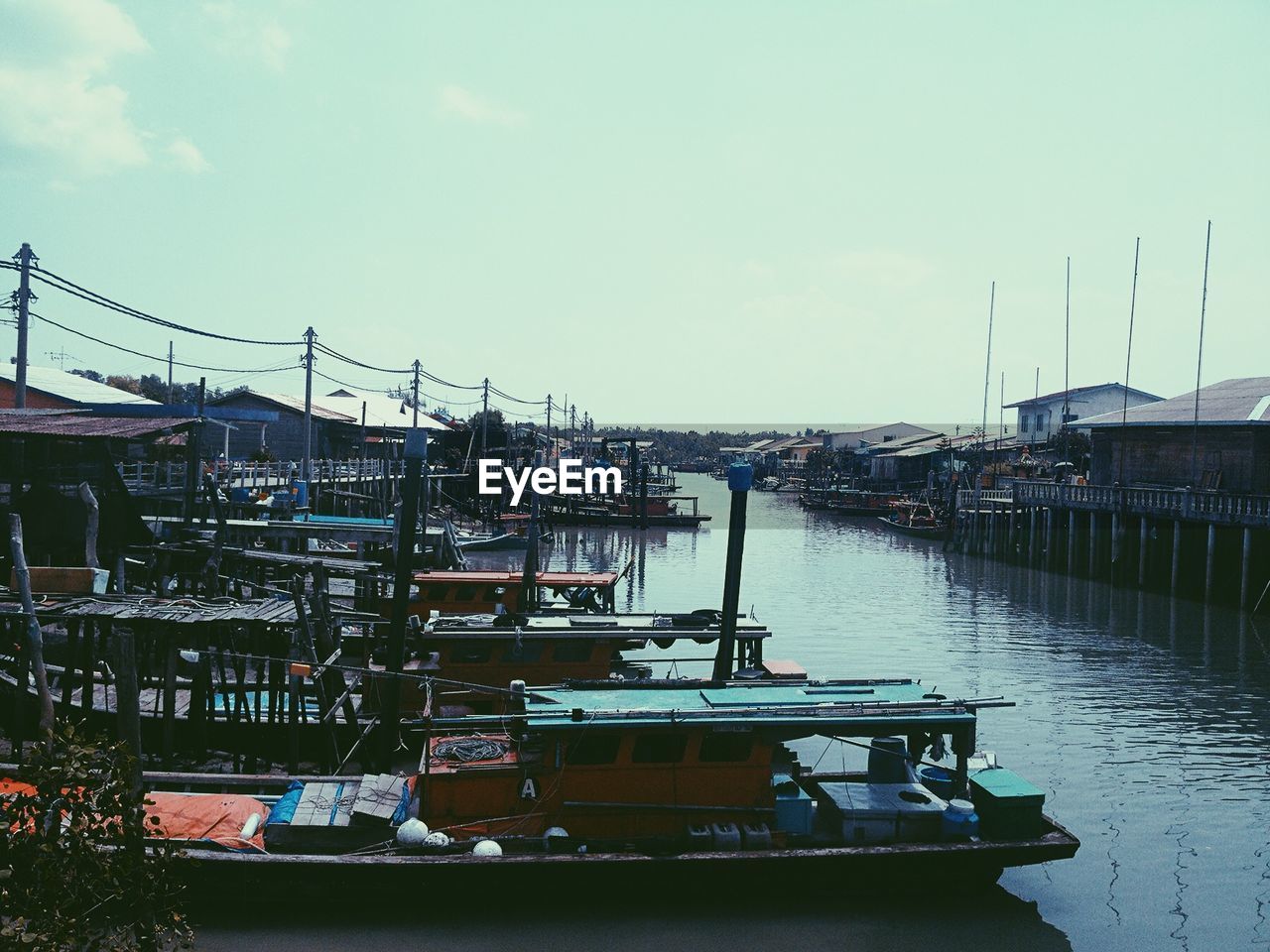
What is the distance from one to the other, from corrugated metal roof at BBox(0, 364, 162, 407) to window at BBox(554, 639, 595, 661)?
3045cm

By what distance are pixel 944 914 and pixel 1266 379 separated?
4971 cm

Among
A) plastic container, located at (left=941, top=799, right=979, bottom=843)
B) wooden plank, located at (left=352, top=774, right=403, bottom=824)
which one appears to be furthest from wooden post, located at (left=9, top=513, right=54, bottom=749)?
plastic container, located at (left=941, top=799, right=979, bottom=843)

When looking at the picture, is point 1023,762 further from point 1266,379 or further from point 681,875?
point 1266,379

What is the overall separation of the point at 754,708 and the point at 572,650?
805cm

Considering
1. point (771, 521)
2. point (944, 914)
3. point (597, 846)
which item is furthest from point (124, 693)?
point (771, 521)

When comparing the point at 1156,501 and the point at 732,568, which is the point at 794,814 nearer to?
the point at 732,568

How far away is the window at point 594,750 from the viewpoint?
1511 cm

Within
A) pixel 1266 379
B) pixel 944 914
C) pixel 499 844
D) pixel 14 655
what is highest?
pixel 1266 379

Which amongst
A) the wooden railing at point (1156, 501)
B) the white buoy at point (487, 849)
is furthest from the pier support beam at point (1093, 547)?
the white buoy at point (487, 849)

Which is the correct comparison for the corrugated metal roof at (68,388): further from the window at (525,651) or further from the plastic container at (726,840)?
the plastic container at (726,840)

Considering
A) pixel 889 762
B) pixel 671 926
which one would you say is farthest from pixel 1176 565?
pixel 671 926

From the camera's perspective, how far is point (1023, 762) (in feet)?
75.5

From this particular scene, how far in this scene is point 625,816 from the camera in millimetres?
15312

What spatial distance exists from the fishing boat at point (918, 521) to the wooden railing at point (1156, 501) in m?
13.7
